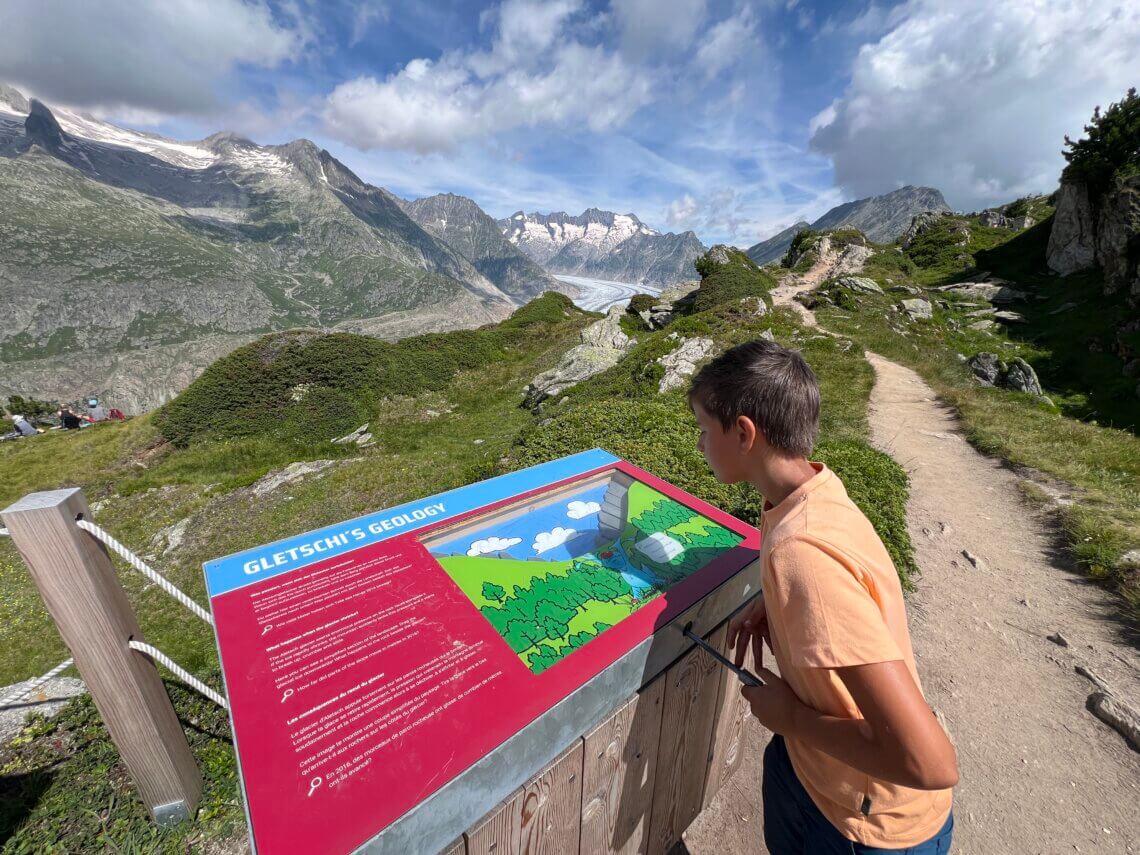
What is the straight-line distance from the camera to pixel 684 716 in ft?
9.05

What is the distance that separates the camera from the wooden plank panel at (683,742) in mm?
2625

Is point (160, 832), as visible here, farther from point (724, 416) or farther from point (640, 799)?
point (724, 416)

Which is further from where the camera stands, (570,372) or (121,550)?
(570,372)

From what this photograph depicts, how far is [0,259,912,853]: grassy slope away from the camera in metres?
3.19

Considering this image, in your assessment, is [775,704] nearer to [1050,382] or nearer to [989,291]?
[1050,382]

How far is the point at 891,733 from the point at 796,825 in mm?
1340

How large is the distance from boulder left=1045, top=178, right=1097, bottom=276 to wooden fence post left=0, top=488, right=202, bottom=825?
40.2 meters

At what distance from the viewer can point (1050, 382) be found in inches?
→ 620

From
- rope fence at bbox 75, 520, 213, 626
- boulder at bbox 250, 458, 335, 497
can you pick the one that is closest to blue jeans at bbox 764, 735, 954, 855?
rope fence at bbox 75, 520, 213, 626

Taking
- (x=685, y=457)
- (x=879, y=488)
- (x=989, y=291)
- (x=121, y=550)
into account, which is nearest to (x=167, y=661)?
(x=121, y=550)

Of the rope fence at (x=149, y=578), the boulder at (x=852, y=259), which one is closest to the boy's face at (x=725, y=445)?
the rope fence at (x=149, y=578)

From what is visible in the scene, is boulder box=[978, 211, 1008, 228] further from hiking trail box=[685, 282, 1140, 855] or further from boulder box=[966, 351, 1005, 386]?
hiking trail box=[685, 282, 1140, 855]

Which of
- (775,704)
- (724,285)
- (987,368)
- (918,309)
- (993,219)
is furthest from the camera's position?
(993,219)

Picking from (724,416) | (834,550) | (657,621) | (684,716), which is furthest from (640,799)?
(724,416)
